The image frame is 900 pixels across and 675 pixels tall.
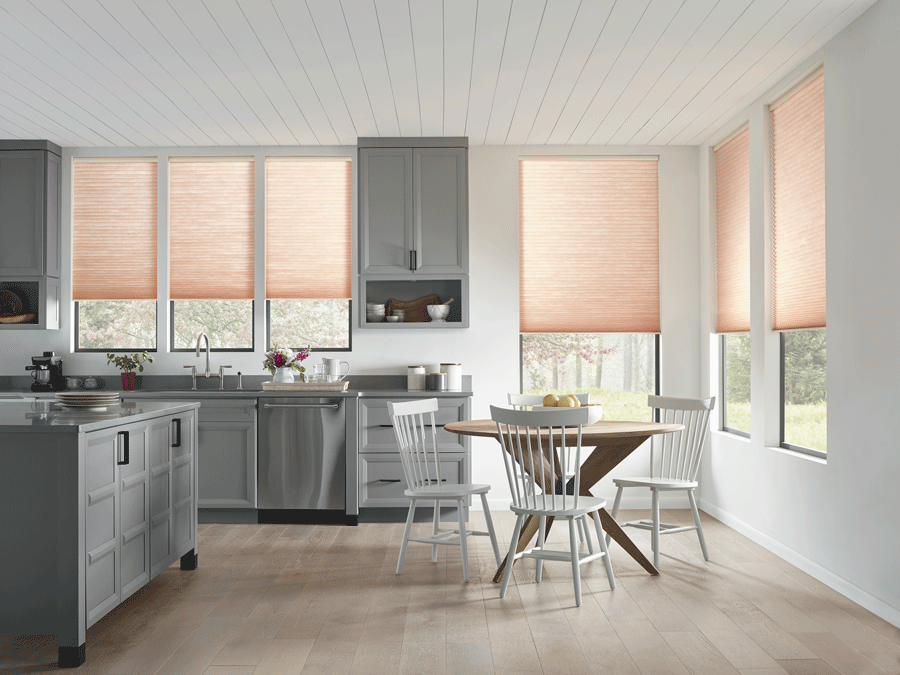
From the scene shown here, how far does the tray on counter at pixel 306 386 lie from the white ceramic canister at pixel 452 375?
73 centimetres

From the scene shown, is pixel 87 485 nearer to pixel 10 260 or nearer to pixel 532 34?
pixel 532 34

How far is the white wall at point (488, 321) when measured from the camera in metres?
5.73

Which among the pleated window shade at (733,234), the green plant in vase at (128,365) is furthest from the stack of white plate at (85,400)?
the pleated window shade at (733,234)

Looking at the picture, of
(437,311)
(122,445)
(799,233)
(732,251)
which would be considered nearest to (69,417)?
(122,445)

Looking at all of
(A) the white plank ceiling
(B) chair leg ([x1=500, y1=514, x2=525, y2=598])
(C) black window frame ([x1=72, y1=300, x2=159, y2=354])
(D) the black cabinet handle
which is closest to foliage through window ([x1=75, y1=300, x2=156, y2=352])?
(C) black window frame ([x1=72, y1=300, x2=159, y2=354])

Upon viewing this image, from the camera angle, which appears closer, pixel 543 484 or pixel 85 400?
pixel 85 400

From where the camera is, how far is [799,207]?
4.18m

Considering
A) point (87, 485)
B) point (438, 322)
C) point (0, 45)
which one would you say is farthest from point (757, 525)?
point (0, 45)

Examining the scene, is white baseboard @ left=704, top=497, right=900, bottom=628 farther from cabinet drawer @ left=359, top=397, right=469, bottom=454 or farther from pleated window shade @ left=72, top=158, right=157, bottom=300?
pleated window shade @ left=72, top=158, right=157, bottom=300

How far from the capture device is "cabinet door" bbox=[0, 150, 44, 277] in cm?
549

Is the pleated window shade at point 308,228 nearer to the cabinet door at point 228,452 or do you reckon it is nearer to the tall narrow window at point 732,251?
the cabinet door at point 228,452

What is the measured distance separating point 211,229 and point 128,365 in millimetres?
1206

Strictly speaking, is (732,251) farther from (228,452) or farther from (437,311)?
(228,452)

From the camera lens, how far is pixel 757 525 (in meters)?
4.62
